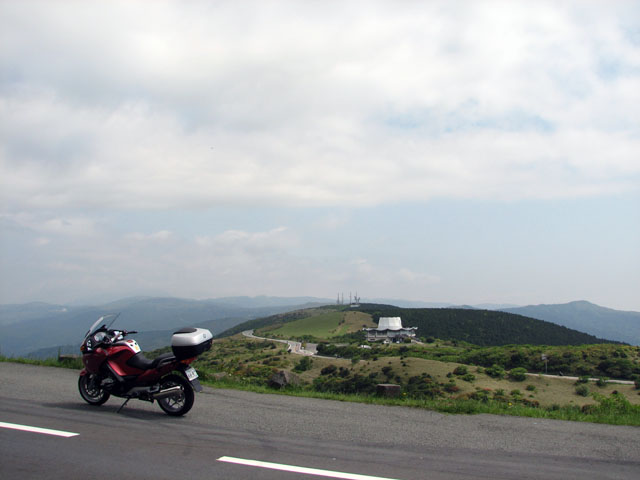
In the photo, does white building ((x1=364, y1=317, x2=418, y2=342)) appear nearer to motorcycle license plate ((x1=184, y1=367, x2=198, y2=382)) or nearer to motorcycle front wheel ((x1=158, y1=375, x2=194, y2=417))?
motorcycle front wheel ((x1=158, y1=375, x2=194, y2=417))

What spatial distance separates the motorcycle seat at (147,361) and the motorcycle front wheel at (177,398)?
Answer: 29 centimetres

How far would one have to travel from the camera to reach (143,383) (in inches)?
337

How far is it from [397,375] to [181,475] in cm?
4708

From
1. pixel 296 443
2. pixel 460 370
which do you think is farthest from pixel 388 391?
pixel 460 370

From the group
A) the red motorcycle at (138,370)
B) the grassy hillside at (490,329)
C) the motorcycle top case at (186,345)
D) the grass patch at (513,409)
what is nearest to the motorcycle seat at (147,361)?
the red motorcycle at (138,370)

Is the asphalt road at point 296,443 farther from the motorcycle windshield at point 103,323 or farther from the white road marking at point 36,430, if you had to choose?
the motorcycle windshield at point 103,323

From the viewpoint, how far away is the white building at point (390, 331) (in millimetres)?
131750

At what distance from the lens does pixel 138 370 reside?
8.66 metres

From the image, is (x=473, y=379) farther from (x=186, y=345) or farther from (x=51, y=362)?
(x=186, y=345)

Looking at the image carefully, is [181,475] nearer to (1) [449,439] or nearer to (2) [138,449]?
(2) [138,449]

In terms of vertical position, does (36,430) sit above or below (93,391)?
below

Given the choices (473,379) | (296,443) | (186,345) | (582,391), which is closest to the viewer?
(296,443)

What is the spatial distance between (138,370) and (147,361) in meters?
0.20

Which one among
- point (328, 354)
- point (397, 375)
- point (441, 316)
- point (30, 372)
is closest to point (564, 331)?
point (441, 316)
